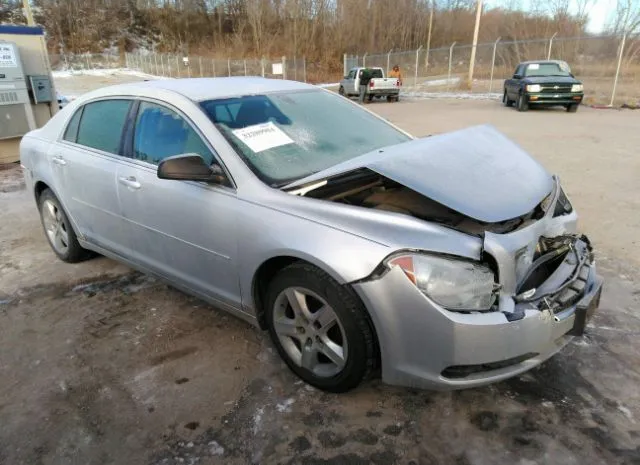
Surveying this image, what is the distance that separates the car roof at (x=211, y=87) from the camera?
10.3 ft

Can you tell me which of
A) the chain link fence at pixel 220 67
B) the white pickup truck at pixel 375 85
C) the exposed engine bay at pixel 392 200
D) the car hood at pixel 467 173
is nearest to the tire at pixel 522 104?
the white pickup truck at pixel 375 85

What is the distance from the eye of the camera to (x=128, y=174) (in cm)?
328

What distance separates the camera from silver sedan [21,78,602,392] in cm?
212

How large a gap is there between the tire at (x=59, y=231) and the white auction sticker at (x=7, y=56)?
17.0 feet

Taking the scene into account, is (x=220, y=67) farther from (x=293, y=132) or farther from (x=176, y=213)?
(x=176, y=213)

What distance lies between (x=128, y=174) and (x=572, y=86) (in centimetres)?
1607

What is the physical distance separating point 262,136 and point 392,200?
874 millimetres

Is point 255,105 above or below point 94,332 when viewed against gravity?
above

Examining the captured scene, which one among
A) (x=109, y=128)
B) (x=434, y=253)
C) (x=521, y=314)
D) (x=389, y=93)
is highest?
(x=109, y=128)

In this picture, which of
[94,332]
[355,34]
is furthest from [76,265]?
[355,34]

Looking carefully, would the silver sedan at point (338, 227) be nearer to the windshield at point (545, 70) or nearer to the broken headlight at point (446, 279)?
the broken headlight at point (446, 279)

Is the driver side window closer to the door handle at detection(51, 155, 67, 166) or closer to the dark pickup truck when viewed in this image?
the door handle at detection(51, 155, 67, 166)

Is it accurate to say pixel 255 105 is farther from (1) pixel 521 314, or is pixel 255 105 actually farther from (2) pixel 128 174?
(1) pixel 521 314

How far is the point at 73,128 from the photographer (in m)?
3.96
